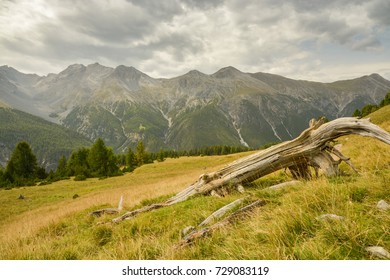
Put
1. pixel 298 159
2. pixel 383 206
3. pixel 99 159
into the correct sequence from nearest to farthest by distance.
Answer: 1. pixel 383 206
2. pixel 298 159
3. pixel 99 159

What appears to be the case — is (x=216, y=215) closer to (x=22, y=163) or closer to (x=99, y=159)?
(x=99, y=159)

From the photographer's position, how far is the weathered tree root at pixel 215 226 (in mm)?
5642

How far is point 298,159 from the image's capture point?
33.5ft

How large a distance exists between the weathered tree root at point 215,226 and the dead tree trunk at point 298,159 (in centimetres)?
356

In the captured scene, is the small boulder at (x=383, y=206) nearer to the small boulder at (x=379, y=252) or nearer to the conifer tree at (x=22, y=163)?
the small boulder at (x=379, y=252)

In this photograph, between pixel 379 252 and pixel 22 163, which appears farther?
pixel 22 163

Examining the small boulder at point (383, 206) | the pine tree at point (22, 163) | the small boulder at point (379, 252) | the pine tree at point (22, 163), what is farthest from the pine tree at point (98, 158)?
the small boulder at point (379, 252)

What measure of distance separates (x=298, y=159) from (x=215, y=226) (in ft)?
18.0

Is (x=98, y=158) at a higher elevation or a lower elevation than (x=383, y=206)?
lower

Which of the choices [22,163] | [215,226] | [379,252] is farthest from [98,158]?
[379,252]

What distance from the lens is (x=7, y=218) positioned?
24.9 meters

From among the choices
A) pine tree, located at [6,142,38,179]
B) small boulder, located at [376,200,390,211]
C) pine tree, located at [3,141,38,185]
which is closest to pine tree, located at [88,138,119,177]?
pine tree, located at [3,141,38,185]

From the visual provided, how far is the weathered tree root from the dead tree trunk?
356 centimetres

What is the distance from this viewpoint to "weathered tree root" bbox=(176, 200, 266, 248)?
5642 millimetres
